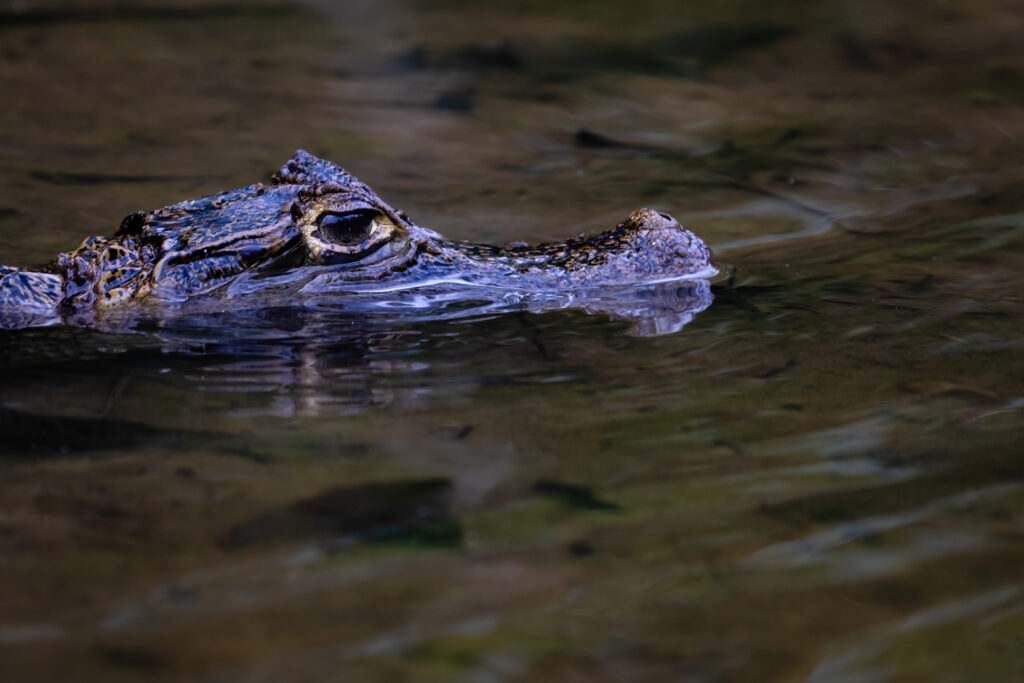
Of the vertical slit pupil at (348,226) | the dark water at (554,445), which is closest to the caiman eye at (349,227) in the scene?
the vertical slit pupil at (348,226)

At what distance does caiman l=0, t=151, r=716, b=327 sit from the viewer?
386 cm

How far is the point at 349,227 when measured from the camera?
3.90 m

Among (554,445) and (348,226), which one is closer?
(554,445)

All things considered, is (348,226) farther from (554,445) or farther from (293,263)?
(554,445)

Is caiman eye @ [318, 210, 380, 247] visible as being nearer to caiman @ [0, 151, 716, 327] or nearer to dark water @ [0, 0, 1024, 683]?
caiman @ [0, 151, 716, 327]

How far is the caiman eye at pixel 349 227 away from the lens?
3.83m

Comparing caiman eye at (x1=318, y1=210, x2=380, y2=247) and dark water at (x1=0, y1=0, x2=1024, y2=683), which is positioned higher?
caiman eye at (x1=318, y1=210, x2=380, y2=247)

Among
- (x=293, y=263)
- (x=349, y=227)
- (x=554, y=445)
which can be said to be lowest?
(x=554, y=445)

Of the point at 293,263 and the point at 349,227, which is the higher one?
the point at 349,227

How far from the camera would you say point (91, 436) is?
285 cm

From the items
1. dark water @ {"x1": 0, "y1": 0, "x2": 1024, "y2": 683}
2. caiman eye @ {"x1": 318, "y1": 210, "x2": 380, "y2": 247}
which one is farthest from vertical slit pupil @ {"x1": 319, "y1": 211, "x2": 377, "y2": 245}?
dark water @ {"x1": 0, "y1": 0, "x2": 1024, "y2": 683}

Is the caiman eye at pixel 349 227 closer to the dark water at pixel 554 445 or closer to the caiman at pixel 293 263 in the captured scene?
the caiman at pixel 293 263

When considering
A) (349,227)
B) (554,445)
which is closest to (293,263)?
(349,227)

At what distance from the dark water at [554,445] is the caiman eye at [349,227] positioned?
0.30 m
